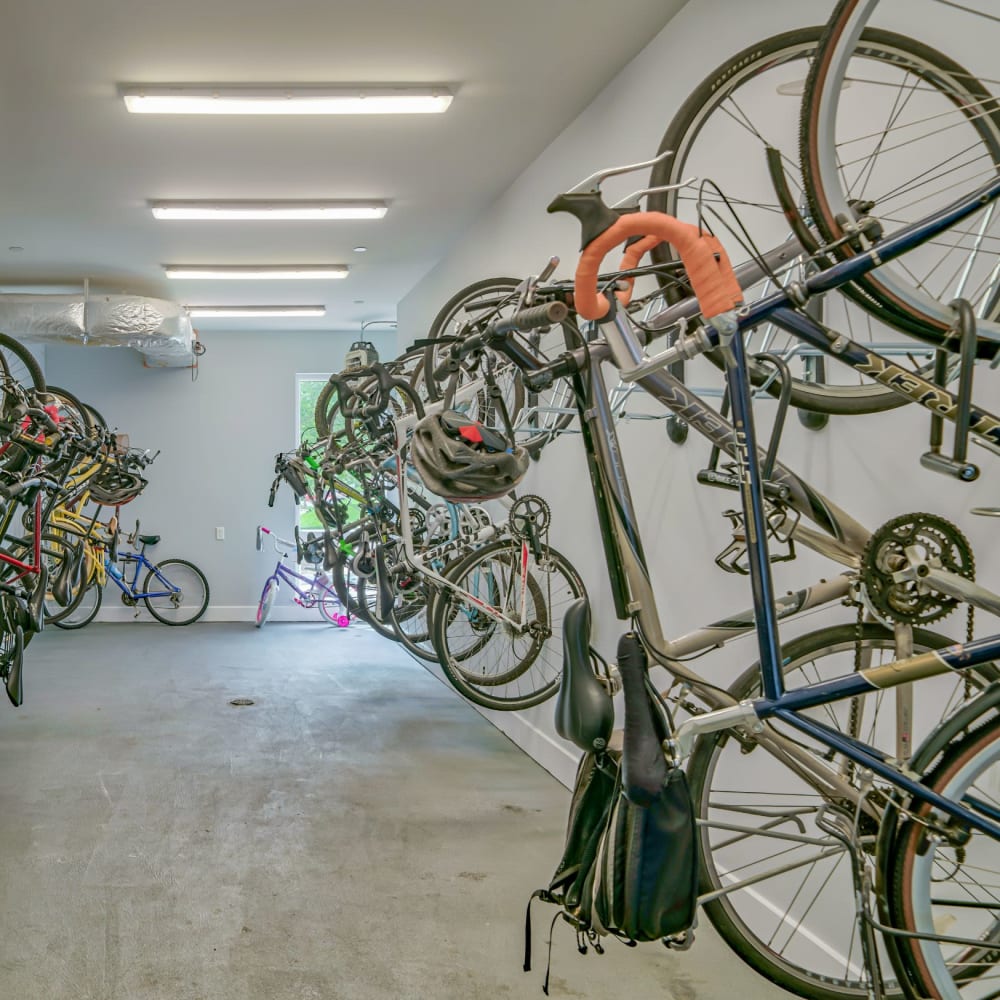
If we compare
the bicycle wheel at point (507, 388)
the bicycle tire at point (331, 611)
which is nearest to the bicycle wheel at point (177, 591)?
the bicycle tire at point (331, 611)

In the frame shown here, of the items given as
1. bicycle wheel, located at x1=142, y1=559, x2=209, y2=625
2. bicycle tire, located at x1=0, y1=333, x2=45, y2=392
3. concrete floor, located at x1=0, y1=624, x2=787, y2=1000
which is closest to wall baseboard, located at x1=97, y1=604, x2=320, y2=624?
bicycle wheel, located at x1=142, y1=559, x2=209, y2=625

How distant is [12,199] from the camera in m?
4.54

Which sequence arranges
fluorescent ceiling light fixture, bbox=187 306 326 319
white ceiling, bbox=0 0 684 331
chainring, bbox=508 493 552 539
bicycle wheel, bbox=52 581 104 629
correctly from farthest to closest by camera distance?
bicycle wheel, bbox=52 581 104 629, fluorescent ceiling light fixture, bbox=187 306 326 319, chainring, bbox=508 493 552 539, white ceiling, bbox=0 0 684 331

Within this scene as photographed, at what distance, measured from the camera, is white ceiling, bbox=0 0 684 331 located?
278 centimetres

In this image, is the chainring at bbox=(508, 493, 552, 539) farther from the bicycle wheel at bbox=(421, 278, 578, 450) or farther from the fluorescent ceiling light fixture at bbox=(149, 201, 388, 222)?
the fluorescent ceiling light fixture at bbox=(149, 201, 388, 222)

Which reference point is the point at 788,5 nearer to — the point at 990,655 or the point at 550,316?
the point at 550,316

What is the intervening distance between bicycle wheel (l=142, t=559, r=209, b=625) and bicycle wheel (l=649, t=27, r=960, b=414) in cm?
685

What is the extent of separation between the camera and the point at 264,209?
4629 mm

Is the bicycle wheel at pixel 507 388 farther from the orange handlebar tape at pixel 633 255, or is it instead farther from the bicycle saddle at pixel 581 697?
the bicycle saddle at pixel 581 697

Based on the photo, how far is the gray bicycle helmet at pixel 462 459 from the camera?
187 cm

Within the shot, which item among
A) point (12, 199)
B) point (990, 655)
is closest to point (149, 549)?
point (12, 199)

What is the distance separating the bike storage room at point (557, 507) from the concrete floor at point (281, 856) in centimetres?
2

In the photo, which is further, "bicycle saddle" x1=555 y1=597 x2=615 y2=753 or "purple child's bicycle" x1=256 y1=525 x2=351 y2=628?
"purple child's bicycle" x1=256 y1=525 x2=351 y2=628

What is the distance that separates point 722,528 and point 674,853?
133 centimetres
